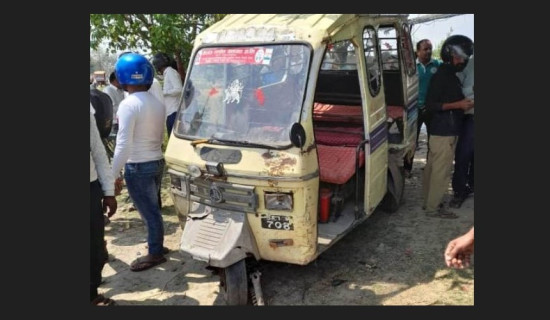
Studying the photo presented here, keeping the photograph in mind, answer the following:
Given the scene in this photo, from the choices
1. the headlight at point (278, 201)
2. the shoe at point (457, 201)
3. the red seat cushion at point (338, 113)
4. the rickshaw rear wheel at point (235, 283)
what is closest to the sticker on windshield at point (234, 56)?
the headlight at point (278, 201)

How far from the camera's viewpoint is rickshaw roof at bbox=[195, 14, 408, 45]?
13.5 ft

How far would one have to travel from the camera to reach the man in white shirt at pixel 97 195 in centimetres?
358

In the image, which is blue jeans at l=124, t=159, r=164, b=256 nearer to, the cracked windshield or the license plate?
the cracked windshield

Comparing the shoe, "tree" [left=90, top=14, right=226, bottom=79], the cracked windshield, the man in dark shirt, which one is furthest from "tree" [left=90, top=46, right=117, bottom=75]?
the shoe

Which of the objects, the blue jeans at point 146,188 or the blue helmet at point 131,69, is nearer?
the blue helmet at point 131,69

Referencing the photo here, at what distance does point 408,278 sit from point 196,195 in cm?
209

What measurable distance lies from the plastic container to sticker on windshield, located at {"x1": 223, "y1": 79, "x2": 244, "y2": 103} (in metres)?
1.16

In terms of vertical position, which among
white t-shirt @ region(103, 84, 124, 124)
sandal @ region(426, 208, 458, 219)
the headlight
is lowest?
sandal @ region(426, 208, 458, 219)

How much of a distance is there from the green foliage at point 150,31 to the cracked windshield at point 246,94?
1.91 metres

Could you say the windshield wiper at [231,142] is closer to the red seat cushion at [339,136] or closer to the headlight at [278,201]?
the headlight at [278,201]

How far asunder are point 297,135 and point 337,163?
3.68ft

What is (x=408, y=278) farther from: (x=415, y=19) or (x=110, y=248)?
(x=415, y=19)

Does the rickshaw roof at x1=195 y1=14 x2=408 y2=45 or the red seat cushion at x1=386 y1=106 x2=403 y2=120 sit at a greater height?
the rickshaw roof at x1=195 y1=14 x2=408 y2=45

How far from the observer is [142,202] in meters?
4.55
